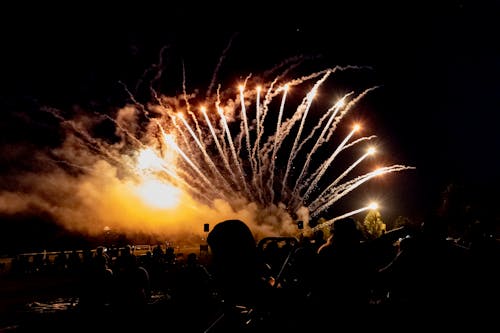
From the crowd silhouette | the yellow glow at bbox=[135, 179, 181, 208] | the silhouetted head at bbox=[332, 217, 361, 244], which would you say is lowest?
the crowd silhouette

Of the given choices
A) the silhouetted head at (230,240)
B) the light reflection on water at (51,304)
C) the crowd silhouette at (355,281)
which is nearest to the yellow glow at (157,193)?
the light reflection on water at (51,304)

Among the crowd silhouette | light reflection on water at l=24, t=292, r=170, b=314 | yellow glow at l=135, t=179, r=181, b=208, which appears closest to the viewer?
the crowd silhouette

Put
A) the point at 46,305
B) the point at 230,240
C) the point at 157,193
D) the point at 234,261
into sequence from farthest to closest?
the point at 157,193, the point at 46,305, the point at 230,240, the point at 234,261

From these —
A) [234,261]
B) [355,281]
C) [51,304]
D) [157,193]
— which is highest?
[157,193]

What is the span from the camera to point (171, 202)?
51.1 metres

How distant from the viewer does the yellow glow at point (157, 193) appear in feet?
162

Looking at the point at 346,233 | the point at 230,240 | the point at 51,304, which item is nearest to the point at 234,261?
the point at 230,240

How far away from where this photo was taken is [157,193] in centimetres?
5019

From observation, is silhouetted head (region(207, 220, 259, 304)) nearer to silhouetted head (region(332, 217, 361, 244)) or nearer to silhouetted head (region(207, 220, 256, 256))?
silhouetted head (region(207, 220, 256, 256))

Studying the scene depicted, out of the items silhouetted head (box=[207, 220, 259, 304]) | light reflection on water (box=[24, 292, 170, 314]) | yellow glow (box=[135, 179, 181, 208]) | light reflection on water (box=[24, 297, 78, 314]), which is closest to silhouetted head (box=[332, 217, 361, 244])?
silhouetted head (box=[207, 220, 259, 304])

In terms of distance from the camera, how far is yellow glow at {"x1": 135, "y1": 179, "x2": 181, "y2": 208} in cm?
4938

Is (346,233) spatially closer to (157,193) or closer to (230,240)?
(230,240)

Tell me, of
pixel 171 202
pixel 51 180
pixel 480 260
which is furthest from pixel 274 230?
pixel 480 260

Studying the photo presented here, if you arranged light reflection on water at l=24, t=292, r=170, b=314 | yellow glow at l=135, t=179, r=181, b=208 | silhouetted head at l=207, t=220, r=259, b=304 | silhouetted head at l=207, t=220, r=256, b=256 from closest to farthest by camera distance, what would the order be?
silhouetted head at l=207, t=220, r=259, b=304, silhouetted head at l=207, t=220, r=256, b=256, light reflection on water at l=24, t=292, r=170, b=314, yellow glow at l=135, t=179, r=181, b=208
